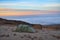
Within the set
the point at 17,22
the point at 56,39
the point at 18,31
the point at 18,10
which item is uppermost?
the point at 18,10

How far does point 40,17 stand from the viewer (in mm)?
1456

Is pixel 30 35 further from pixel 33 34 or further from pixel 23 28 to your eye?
pixel 23 28

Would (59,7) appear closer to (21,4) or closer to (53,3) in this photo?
(53,3)

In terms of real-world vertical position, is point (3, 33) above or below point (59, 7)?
below

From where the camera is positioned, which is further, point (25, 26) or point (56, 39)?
point (25, 26)

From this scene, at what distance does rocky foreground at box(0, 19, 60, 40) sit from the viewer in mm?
1361

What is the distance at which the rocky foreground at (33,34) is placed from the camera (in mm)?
1361

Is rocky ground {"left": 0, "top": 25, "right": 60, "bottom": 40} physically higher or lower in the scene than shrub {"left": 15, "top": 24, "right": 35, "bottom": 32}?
lower

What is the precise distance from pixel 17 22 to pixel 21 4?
0.85 ft

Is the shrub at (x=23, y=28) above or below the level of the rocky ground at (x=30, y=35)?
above

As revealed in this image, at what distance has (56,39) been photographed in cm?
133

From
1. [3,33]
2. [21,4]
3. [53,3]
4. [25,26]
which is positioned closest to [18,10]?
[21,4]

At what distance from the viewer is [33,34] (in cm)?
138

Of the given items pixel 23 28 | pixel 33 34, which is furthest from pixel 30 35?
pixel 23 28
